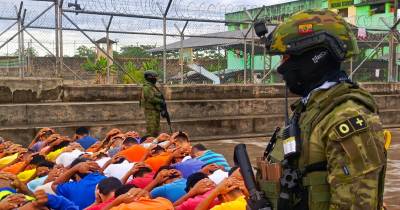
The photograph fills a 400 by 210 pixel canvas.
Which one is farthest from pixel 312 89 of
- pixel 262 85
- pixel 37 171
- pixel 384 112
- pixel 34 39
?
pixel 384 112

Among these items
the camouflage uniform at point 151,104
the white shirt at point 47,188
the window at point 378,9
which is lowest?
the white shirt at point 47,188

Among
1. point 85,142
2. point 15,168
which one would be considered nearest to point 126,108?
point 85,142

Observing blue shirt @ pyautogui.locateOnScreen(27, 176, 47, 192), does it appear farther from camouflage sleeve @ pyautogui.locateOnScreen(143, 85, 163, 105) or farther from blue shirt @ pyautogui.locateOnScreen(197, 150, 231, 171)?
camouflage sleeve @ pyautogui.locateOnScreen(143, 85, 163, 105)

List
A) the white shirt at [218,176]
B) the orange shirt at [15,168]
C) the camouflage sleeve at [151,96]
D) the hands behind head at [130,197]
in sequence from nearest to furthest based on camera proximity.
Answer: the hands behind head at [130,197] < the white shirt at [218,176] < the orange shirt at [15,168] < the camouflage sleeve at [151,96]

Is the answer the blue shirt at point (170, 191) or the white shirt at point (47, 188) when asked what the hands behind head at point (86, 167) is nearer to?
the white shirt at point (47, 188)

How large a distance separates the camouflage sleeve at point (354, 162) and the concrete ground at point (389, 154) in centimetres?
361

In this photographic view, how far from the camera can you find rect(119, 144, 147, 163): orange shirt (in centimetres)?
469

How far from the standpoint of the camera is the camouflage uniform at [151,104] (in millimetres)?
7578

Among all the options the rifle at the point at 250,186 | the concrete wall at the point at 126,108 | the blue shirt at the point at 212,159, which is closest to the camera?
the rifle at the point at 250,186

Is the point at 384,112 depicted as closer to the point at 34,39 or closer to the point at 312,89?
the point at 34,39

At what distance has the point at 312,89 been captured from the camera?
1479mm

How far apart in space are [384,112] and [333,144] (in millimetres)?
10857

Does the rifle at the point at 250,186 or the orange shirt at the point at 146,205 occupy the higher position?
the rifle at the point at 250,186

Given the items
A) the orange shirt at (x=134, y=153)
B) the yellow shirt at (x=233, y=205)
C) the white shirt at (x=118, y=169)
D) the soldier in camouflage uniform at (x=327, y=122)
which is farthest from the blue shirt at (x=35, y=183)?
the soldier in camouflage uniform at (x=327, y=122)
